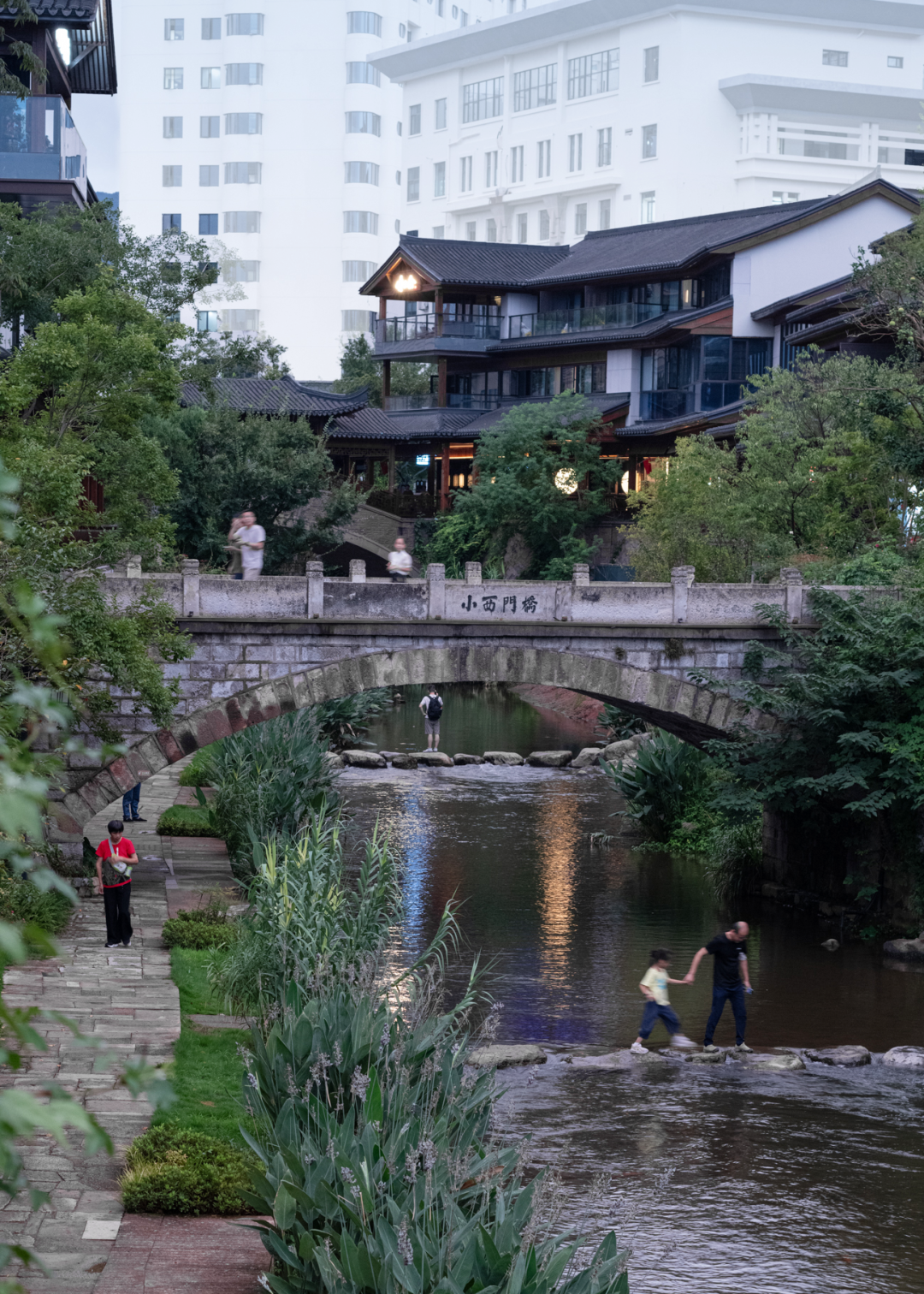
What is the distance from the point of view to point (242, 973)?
16.0 m

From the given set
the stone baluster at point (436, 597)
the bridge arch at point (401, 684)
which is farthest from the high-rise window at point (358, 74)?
the stone baluster at point (436, 597)

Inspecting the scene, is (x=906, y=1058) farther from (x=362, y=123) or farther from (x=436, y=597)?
(x=362, y=123)

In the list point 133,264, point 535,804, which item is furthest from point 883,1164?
point 133,264

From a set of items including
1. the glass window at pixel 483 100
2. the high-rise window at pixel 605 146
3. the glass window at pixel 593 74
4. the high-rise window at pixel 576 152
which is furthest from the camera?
the glass window at pixel 483 100

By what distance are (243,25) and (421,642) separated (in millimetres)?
73096

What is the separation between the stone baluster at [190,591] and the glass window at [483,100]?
70228mm

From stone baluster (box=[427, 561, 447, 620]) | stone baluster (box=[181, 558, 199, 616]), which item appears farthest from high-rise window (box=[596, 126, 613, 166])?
stone baluster (box=[181, 558, 199, 616])

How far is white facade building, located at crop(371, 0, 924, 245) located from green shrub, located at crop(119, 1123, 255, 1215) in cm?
7230

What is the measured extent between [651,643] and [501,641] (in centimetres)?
234

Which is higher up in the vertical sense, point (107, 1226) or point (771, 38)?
point (771, 38)

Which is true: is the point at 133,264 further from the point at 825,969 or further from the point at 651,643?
the point at 825,969

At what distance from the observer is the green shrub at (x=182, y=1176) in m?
10.9

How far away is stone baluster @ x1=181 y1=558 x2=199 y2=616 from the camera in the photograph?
2195cm

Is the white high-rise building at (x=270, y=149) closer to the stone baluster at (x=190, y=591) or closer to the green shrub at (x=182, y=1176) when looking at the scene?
the stone baluster at (x=190, y=591)
